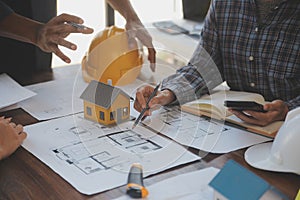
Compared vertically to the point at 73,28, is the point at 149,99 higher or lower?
lower

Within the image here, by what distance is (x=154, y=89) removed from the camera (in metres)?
1.21

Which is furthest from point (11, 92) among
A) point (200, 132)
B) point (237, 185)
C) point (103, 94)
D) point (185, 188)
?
point (237, 185)

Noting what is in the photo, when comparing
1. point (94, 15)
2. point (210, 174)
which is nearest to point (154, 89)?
point (210, 174)

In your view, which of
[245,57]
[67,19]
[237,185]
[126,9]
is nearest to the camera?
[237,185]

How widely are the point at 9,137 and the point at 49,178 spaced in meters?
0.18

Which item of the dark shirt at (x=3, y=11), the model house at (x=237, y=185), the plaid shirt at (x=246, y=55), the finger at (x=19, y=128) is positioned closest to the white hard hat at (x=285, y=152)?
the model house at (x=237, y=185)

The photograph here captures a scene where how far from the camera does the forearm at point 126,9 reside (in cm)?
150

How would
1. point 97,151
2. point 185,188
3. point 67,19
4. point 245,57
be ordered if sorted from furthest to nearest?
point 245,57
point 67,19
point 97,151
point 185,188

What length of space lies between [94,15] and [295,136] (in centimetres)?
213

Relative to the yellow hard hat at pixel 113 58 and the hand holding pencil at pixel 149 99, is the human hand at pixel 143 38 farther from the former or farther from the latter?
the hand holding pencil at pixel 149 99

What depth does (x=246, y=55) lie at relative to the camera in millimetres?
1306

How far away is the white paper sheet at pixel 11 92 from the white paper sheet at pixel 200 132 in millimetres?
380

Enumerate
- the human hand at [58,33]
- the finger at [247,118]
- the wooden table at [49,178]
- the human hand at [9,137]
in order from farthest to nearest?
1. the human hand at [58,33]
2. the finger at [247,118]
3. the human hand at [9,137]
4. the wooden table at [49,178]

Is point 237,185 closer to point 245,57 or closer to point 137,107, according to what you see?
point 137,107
